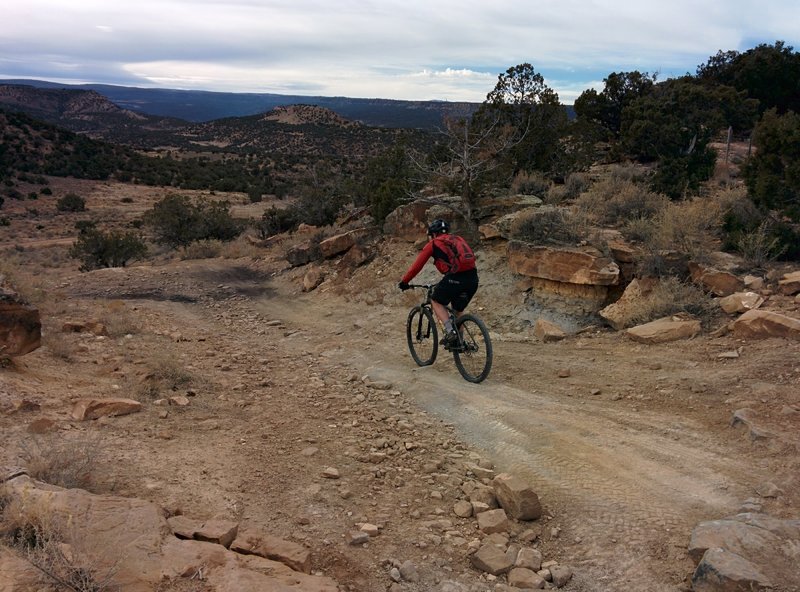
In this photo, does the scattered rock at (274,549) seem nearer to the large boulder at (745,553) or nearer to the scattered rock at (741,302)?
the large boulder at (745,553)

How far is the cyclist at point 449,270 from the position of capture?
21.3 ft

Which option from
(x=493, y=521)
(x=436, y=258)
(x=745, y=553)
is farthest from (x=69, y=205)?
A: (x=745, y=553)

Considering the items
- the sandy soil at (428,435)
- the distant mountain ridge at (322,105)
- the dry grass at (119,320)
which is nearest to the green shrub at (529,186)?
the sandy soil at (428,435)

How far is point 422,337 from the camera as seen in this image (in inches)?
298

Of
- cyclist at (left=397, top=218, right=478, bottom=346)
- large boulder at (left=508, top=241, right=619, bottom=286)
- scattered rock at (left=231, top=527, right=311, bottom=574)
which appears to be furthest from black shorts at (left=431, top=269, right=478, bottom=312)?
scattered rock at (left=231, top=527, right=311, bottom=574)

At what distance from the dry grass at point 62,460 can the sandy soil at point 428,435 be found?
10 centimetres

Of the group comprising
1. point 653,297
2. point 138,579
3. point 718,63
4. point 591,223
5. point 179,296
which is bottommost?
point 179,296

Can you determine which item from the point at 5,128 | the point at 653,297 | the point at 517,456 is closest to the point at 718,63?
the point at 653,297

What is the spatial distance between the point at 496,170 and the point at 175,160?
171 ft

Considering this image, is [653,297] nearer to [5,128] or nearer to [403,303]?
[403,303]

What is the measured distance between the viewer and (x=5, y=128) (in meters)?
48.9

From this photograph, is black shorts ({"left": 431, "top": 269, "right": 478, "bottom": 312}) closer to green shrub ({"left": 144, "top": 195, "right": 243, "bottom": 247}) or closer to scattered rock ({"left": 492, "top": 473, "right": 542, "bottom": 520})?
scattered rock ({"left": 492, "top": 473, "right": 542, "bottom": 520})

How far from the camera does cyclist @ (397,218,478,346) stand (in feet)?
21.3

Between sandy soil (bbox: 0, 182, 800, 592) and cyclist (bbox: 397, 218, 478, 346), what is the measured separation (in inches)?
31.1
